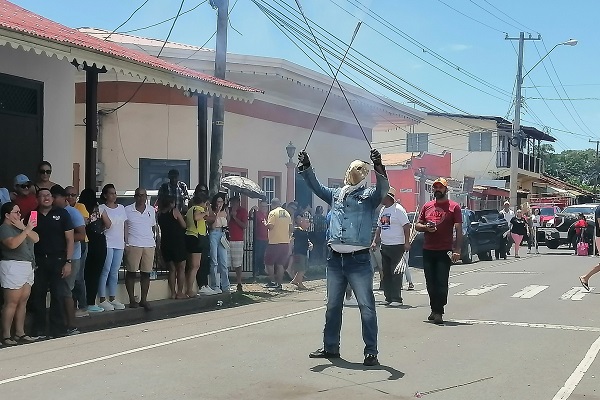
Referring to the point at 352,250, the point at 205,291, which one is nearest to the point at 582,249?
the point at 205,291

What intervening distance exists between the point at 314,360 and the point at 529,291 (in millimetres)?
8118

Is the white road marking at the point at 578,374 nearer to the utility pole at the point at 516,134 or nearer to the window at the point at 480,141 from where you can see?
the utility pole at the point at 516,134

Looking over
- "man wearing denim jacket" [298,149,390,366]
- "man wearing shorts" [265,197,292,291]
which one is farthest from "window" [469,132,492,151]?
"man wearing denim jacket" [298,149,390,366]

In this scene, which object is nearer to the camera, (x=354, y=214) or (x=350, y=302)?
(x=354, y=214)

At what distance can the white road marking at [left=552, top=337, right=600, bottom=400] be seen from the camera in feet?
21.3

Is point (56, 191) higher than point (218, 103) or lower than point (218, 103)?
lower

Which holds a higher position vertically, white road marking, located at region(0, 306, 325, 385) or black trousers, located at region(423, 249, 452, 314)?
black trousers, located at region(423, 249, 452, 314)

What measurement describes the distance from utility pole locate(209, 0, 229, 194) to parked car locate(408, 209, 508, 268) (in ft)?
31.0

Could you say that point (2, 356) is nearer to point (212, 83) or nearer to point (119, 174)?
point (212, 83)

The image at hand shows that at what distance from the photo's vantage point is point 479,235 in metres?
24.7

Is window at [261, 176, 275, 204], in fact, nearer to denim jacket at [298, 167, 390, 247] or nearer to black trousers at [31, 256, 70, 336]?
black trousers at [31, 256, 70, 336]

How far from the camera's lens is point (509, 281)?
16.8m

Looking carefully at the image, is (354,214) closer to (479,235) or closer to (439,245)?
(439,245)

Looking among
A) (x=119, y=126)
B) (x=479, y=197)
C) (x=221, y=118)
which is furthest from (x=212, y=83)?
(x=479, y=197)
